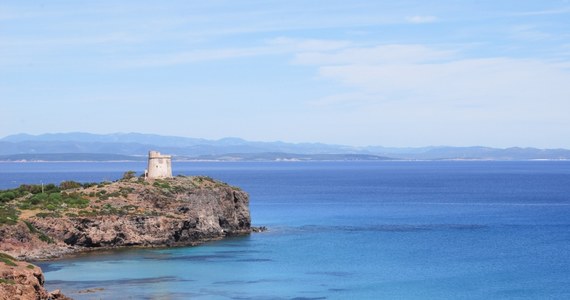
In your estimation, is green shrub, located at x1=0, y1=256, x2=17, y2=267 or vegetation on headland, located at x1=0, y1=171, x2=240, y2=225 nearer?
green shrub, located at x1=0, y1=256, x2=17, y2=267

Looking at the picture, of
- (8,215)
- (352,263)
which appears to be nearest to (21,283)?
(8,215)

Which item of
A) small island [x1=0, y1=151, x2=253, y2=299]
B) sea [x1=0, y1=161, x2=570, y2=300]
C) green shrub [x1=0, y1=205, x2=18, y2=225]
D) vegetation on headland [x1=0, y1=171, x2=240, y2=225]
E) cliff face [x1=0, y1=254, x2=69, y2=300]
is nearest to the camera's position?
cliff face [x1=0, y1=254, x2=69, y2=300]

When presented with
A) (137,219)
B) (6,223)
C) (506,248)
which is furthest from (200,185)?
(506,248)

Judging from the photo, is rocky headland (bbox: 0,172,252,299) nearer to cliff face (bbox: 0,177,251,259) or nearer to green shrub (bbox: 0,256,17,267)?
cliff face (bbox: 0,177,251,259)

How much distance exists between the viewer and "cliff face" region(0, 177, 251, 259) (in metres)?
77.9

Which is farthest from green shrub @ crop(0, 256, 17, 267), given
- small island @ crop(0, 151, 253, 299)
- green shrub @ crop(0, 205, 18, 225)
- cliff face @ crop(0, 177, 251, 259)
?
green shrub @ crop(0, 205, 18, 225)

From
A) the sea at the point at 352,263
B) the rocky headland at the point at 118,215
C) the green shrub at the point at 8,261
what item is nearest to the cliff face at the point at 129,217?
the rocky headland at the point at 118,215

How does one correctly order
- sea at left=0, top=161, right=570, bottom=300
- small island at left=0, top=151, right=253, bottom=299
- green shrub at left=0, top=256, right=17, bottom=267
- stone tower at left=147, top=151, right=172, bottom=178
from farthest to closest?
stone tower at left=147, top=151, right=172, bottom=178
small island at left=0, top=151, right=253, bottom=299
sea at left=0, top=161, right=570, bottom=300
green shrub at left=0, top=256, right=17, bottom=267

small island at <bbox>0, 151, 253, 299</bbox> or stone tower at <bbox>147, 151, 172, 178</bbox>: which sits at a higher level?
stone tower at <bbox>147, 151, 172, 178</bbox>

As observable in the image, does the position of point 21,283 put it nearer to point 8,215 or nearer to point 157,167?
point 8,215

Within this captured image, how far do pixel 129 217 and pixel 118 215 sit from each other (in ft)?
3.51

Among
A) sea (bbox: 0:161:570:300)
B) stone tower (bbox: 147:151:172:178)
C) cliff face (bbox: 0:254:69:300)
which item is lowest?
sea (bbox: 0:161:570:300)

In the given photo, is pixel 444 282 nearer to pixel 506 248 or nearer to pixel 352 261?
pixel 352 261

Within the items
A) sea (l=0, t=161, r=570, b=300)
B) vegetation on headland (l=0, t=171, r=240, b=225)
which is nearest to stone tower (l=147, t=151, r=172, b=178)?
vegetation on headland (l=0, t=171, r=240, b=225)
